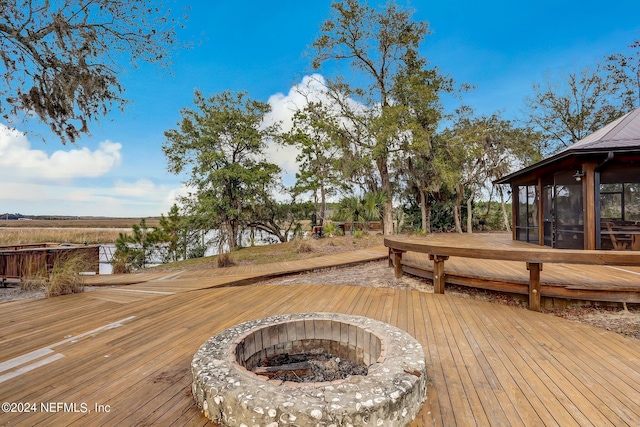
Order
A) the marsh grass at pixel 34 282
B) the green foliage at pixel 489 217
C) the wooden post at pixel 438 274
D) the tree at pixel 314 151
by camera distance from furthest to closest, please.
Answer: the green foliage at pixel 489 217
the tree at pixel 314 151
the marsh grass at pixel 34 282
the wooden post at pixel 438 274

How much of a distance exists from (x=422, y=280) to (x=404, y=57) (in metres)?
11.7

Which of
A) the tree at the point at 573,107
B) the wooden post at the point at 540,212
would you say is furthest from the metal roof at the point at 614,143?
the tree at the point at 573,107

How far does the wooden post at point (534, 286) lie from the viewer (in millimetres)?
3506

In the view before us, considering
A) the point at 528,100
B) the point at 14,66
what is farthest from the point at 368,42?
the point at 14,66

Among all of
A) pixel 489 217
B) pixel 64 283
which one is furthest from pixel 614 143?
pixel 489 217

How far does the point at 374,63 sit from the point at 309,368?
548 inches

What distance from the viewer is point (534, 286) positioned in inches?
139

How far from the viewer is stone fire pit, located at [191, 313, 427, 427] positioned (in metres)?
1.46

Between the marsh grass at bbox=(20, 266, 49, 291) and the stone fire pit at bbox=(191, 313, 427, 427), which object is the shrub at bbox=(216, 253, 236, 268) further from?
the stone fire pit at bbox=(191, 313, 427, 427)

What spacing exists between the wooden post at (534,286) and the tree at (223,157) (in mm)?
11515

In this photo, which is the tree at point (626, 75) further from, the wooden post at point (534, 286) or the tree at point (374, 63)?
the wooden post at point (534, 286)

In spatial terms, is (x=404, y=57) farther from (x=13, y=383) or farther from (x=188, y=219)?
(x=13, y=383)

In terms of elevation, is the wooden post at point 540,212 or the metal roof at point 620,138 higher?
the metal roof at point 620,138

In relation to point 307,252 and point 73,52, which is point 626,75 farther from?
point 73,52
